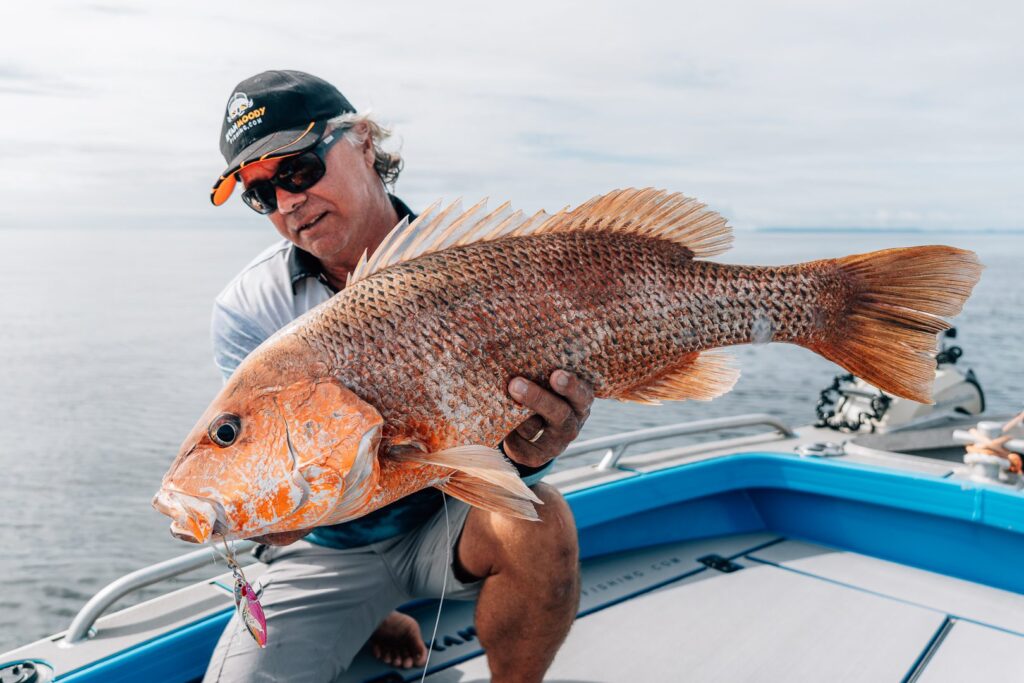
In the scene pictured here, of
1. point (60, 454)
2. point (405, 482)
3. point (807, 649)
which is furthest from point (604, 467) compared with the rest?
point (60, 454)

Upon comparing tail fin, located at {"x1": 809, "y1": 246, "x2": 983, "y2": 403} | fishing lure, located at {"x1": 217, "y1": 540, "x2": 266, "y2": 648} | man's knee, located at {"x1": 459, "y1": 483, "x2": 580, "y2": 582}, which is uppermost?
tail fin, located at {"x1": 809, "y1": 246, "x2": 983, "y2": 403}

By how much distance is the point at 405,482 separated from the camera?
5.28 ft

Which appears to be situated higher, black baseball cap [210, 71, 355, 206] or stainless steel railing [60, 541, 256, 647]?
black baseball cap [210, 71, 355, 206]

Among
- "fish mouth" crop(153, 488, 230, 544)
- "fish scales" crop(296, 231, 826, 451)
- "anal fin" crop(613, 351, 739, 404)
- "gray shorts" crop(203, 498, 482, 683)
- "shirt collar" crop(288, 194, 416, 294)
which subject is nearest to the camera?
"fish mouth" crop(153, 488, 230, 544)

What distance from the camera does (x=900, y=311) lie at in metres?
1.80

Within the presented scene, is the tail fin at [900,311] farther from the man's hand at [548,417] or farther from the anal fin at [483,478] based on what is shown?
the anal fin at [483,478]

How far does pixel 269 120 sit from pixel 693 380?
147cm

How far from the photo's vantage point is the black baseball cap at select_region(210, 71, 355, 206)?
2.33 metres

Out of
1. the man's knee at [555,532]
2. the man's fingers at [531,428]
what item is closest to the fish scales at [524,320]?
the man's fingers at [531,428]

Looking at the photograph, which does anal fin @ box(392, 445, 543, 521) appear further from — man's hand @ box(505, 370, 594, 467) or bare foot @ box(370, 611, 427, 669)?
bare foot @ box(370, 611, 427, 669)

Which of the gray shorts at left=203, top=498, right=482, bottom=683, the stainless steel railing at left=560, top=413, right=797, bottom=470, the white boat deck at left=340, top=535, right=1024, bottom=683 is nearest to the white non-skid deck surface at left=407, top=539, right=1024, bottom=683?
the white boat deck at left=340, top=535, right=1024, bottom=683

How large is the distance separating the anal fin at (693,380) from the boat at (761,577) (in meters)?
1.22

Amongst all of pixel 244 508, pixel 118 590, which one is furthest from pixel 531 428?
pixel 118 590

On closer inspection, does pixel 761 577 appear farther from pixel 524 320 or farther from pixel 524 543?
pixel 524 320
